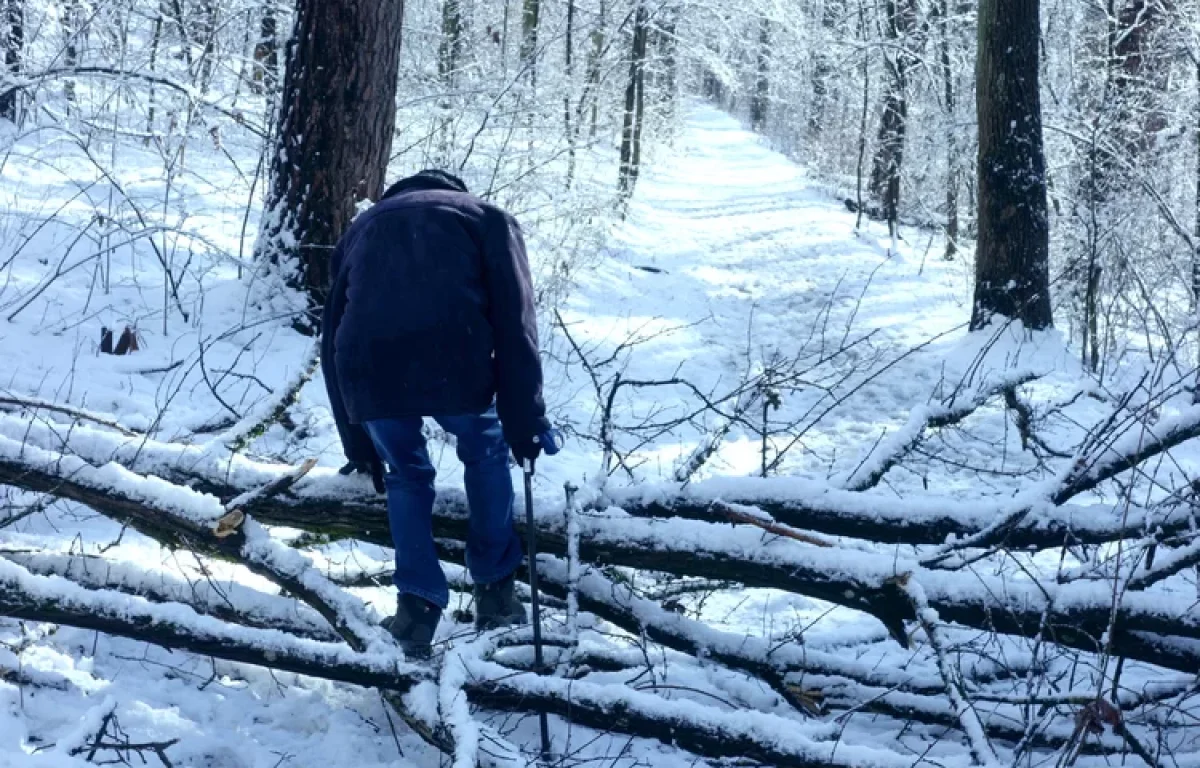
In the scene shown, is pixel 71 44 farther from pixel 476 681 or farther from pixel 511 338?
pixel 476 681

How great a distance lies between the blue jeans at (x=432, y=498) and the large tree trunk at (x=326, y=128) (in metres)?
3.67

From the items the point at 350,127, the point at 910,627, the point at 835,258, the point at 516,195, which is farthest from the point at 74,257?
the point at 835,258

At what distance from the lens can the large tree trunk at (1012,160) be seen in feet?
30.2

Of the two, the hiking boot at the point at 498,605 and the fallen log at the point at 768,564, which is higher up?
the fallen log at the point at 768,564

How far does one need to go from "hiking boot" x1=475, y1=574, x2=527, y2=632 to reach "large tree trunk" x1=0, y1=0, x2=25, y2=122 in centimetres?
612

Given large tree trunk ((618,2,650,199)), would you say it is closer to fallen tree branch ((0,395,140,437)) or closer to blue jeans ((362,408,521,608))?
fallen tree branch ((0,395,140,437))

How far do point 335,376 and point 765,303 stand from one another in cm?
940

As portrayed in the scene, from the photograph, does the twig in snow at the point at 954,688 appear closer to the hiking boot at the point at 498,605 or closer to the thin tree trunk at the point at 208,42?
the hiking boot at the point at 498,605

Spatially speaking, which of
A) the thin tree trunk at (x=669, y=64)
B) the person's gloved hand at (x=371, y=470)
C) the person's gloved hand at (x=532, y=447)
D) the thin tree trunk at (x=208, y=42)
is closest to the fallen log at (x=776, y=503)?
the person's gloved hand at (x=371, y=470)

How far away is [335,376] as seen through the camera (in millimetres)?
3523

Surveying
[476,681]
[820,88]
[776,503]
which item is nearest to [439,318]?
[476,681]

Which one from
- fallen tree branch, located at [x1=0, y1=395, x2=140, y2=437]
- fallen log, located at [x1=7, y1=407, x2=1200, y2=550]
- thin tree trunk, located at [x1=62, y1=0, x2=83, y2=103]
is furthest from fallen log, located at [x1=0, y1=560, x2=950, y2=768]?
thin tree trunk, located at [x1=62, y1=0, x2=83, y2=103]

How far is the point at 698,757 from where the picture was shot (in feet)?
10.0

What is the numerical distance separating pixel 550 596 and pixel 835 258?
1284 centimetres
